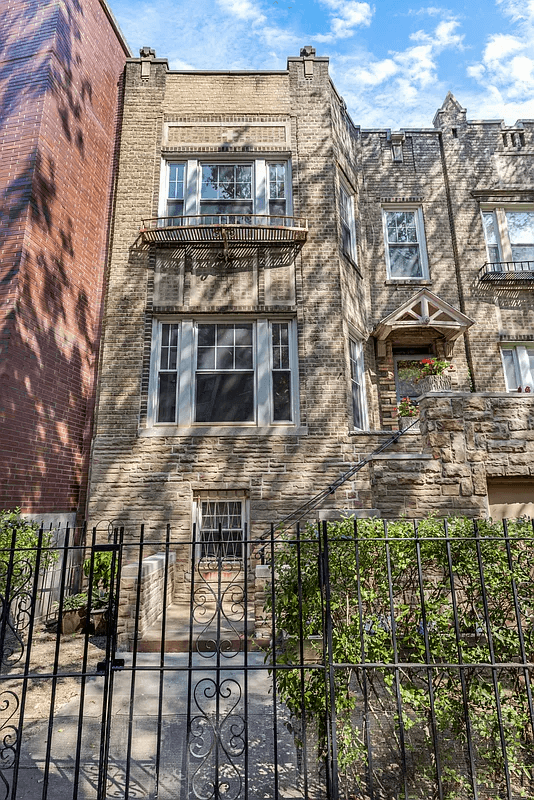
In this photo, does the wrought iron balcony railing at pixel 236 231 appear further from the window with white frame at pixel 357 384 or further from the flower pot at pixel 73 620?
the flower pot at pixel 73 620

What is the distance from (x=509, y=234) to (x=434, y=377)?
18.3 ft

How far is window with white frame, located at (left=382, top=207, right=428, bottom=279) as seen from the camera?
12109 mm

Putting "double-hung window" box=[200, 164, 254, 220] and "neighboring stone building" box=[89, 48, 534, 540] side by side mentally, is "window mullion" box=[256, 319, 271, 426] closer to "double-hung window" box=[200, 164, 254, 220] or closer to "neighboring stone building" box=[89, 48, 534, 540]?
"neighboring stone building" box=[89, 48, 534, 540]

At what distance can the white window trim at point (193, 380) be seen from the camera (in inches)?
365

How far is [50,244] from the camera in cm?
875

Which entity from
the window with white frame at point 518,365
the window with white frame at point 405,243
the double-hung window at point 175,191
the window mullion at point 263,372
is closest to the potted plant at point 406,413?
the window mullion at point 263,372

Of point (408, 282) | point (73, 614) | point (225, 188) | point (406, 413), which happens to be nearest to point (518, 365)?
point (408, 282)

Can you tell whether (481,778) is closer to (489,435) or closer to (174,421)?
(489,435)

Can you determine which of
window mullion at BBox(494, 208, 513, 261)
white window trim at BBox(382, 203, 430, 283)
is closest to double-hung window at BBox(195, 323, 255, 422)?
white window trim at BBox(382, 203, 430, 283)

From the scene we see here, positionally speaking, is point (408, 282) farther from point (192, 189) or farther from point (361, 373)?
point (192, 189)

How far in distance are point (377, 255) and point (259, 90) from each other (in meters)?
4.85

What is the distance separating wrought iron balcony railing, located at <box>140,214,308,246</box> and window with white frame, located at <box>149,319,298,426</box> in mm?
1739

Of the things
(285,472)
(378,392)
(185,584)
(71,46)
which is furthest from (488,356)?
(71,46)

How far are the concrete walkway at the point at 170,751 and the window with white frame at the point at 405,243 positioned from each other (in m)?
10.4
